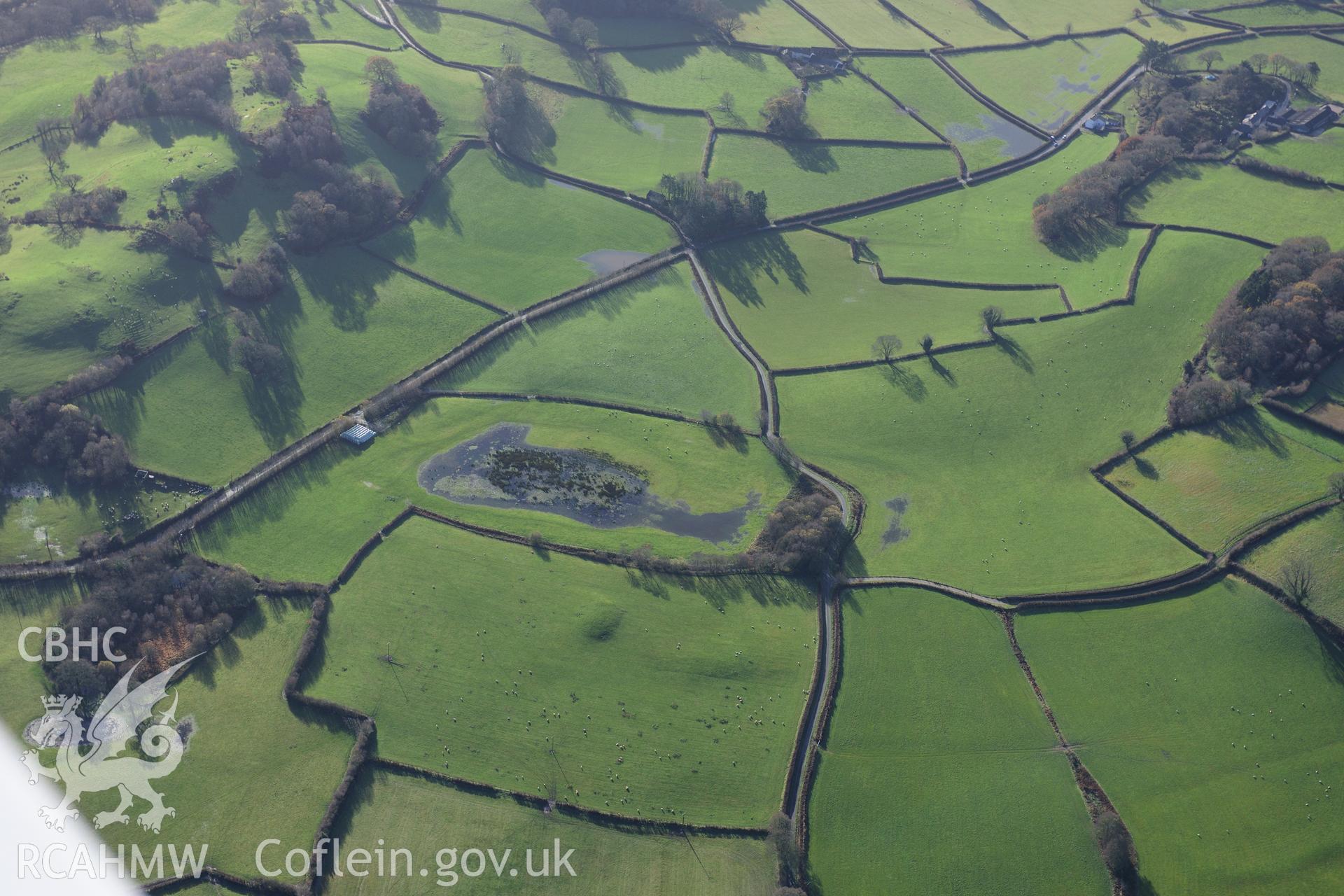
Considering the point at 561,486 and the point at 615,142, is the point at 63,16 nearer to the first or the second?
the point at 615,142

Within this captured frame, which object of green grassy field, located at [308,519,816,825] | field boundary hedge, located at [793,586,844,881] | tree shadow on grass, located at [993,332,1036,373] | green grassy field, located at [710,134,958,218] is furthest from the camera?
green grassy field, located at [710,134,958,218]

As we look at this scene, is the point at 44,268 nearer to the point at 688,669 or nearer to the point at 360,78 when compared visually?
the point at 360,78

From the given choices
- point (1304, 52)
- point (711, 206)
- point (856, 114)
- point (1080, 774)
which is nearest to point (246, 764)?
point (1080, 774)

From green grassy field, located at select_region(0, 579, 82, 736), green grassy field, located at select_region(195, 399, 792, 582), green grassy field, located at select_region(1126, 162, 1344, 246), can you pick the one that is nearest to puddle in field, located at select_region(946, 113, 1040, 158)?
green grassy field, located at select_region(1126, 162, 1344, 246)

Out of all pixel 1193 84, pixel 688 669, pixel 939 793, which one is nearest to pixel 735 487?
pixel 688 669

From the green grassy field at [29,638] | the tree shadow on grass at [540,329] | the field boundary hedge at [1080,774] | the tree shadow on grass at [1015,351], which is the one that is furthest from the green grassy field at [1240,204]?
the green grassy field at [29,638]

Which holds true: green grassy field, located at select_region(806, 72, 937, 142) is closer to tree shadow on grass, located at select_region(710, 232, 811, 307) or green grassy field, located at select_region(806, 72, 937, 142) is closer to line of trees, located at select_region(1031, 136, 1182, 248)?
line of trees, located at select_region(1031, 136, 1182, 248)
